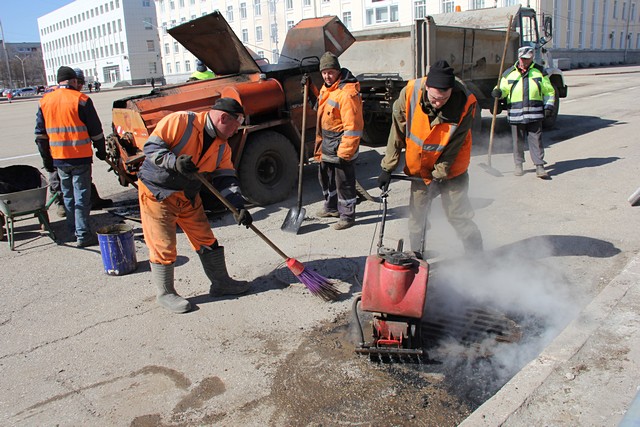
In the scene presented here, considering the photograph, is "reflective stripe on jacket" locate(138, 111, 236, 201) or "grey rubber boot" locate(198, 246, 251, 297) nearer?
"reflective stripe on jacket" locate(138, 111, 236, 201)

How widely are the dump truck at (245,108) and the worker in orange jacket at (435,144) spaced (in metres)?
2.54

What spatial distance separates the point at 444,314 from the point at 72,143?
13.0ft

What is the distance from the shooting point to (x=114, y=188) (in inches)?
310

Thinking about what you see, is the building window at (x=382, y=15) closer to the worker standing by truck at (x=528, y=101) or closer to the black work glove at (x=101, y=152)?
the worker standing by truck at (x=528, y=101)

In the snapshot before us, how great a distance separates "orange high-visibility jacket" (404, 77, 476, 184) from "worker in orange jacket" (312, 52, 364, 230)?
A: 57.1 inches

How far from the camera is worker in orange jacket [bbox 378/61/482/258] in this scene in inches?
143

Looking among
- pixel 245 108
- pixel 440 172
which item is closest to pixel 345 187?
pixel 245 108

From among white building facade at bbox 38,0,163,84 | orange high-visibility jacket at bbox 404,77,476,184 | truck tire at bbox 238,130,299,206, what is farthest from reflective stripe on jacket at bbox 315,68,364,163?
white building facade at bbox 38,0,163,84

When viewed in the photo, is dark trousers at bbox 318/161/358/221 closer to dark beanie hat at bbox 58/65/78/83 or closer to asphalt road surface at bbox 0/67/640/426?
asphalt road surface at bbox 0/67/640/426

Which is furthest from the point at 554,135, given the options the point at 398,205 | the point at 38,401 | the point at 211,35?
the point at 38,401

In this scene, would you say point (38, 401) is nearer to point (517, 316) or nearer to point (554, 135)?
point (517, 316)

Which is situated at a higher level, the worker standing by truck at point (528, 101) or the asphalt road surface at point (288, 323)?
the worker standing by truck at point (528, 101)

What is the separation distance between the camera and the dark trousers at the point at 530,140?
721 centimetres

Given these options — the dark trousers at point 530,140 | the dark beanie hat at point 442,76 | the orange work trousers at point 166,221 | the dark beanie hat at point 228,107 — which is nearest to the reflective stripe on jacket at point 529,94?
the dark trousers at point 530,140
